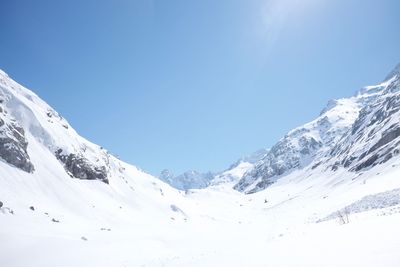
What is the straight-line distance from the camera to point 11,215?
97.1 feet

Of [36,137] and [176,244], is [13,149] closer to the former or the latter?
[36,137]

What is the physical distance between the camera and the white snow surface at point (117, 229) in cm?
1330

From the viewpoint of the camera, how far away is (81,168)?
53.8 meters

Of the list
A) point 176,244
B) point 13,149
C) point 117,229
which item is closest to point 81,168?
point 13,149

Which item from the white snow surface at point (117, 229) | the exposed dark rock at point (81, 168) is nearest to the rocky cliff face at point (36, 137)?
the exposed dark rock at point (81, 168)

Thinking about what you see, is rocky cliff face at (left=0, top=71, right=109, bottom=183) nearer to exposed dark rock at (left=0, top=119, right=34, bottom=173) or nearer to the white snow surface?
exposed dark rock at (left=0, top=119, right=34, bottom=173)

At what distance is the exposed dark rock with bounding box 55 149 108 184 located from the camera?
5175 cm

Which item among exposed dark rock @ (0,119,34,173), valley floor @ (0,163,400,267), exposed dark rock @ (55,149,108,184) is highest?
exposed dark rock @ (55,149,108,184)

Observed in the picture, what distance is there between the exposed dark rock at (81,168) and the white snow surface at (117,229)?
150cm

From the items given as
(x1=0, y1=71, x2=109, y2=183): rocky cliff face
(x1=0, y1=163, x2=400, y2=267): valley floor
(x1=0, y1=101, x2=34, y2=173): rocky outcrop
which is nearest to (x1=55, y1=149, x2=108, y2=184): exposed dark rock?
(x1=0, y1=71, x2=109, y2=183): rocky cliff face

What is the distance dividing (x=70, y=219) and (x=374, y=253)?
32921 millimetres

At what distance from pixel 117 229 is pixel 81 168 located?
19756mm

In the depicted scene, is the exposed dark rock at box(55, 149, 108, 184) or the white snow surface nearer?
the white snow surface

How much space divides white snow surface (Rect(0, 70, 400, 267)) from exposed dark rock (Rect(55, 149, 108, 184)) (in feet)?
4.92
